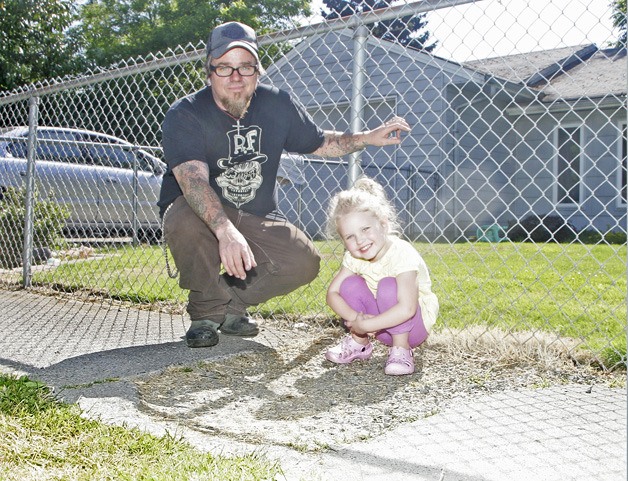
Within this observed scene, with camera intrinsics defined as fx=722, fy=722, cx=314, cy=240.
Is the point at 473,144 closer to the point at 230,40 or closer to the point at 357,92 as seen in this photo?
the point at 357,92

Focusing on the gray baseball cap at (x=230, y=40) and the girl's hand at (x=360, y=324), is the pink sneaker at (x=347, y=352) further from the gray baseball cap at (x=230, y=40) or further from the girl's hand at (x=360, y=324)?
the gray baseball cap at (x=230, y=40)

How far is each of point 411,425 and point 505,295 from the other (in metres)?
1.67

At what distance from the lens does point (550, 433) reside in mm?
2219

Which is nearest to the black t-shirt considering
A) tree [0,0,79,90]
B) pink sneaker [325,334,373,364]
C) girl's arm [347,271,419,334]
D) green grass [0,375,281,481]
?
pink sneaker [325,334,373,364]

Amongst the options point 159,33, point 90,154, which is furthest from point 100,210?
point 159,33

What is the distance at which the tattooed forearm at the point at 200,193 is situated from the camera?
3048 millimetres

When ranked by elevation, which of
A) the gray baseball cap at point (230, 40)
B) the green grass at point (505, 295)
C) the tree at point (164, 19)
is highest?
the tree at point (164, 19)

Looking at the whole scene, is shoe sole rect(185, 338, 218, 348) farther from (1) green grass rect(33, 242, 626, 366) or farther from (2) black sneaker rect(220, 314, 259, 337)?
(1) green grass rect(33, 242, 626, 366)

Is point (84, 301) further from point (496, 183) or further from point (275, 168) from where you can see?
point (496, 183)

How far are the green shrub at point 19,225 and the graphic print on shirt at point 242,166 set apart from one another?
122 inches

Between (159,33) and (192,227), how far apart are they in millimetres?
25923

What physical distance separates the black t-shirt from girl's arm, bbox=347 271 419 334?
40.9 inches

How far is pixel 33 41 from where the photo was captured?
680 inches

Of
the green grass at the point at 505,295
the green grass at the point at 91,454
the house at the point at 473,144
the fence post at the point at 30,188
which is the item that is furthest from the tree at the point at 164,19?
the green grass at the point at 91,454
